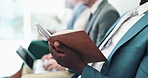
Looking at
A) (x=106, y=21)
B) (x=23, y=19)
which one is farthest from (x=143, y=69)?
(x=23, y=19)

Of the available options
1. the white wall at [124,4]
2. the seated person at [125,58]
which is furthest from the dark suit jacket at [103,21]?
the seated person at [125,58]

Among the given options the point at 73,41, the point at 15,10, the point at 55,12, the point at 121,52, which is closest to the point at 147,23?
the point at 121,52

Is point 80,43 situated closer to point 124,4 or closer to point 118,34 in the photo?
point 118,34

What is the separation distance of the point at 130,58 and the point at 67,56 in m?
0.24

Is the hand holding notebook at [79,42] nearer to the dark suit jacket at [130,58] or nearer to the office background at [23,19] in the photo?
the dark suit jacket at [130,58]

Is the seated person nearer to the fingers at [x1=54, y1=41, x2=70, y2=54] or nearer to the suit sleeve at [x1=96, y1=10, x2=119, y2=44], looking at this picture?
the fingers at [x1=54, y1=41, x2=70, y2=54]

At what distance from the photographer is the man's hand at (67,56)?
0.73 metres

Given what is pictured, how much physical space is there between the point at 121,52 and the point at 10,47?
7.86ft

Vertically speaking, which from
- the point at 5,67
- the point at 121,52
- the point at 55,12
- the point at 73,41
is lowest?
the point at 5,67

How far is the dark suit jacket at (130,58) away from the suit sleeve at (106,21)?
63 centimetres

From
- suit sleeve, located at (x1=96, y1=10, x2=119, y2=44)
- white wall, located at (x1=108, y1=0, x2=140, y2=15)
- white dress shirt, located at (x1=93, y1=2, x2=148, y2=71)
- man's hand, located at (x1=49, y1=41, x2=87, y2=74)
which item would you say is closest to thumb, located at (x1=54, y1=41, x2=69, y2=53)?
man's hand, located at (x1=49, y1=41, x2=87, y2=74)

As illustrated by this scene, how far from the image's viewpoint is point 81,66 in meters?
0.79

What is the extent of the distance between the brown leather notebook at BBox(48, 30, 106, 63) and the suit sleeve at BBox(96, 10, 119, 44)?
636mm

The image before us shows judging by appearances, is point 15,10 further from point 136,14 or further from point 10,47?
point 136,14
